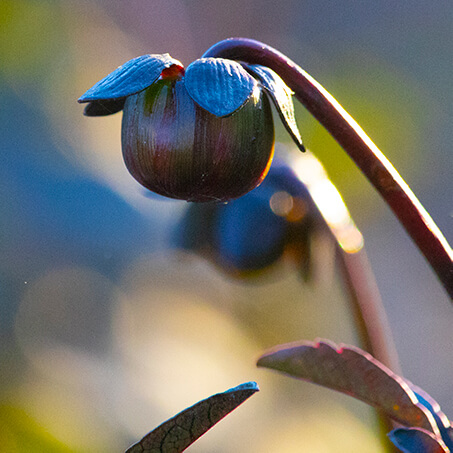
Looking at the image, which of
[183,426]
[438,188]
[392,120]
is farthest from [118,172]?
[183,426]

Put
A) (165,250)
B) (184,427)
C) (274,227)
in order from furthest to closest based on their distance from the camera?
1. (165,250)
2. (274,227)
3. (184,427)

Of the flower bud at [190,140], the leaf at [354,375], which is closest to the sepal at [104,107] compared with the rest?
the flower bud at [190,140]

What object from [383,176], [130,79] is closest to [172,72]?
[130,79]

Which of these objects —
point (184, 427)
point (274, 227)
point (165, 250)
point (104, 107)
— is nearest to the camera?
point (184, 427)

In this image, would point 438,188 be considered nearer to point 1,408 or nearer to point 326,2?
point 326,2

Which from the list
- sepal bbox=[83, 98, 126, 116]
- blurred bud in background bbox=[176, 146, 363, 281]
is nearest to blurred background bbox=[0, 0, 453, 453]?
blurred bud in background bbox=[176, 146, 363, 281]

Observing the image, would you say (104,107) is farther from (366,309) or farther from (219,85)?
(366,309)

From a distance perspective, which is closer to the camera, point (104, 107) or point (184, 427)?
point (184, 427)
